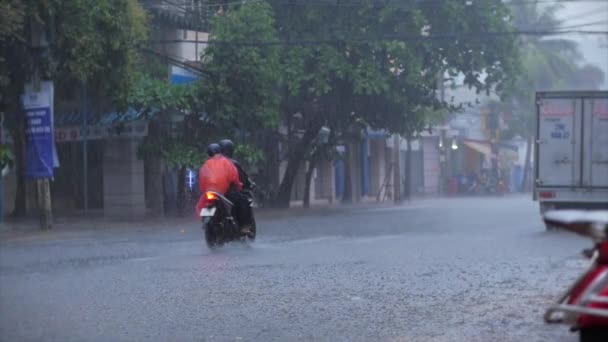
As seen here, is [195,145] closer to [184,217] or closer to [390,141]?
[184,217]

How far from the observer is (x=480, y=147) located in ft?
229

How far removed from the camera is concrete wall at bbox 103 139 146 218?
2962 centimetres

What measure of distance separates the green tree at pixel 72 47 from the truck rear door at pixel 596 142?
10.5 meters

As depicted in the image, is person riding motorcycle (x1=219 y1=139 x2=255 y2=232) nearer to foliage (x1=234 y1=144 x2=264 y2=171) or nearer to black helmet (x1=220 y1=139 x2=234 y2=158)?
black helmet (x1=220 y1=139 x2=234 y2=158)

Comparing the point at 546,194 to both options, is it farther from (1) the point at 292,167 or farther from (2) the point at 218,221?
(1) the point at 292,167

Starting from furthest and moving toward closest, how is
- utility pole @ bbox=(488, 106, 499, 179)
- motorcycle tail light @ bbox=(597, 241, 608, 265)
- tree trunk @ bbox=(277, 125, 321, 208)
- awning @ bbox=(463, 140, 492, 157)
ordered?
utility pole @ bbox=(488, 106, 499, 179), awning @ bbox=(463, 140, 492, 157), tree trunk @ bbox=(277, 125, 321, 208), motorcycle tail light @ bbox=(597, 241, 608, 265)

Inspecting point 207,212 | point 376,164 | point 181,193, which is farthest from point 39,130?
point 376,164

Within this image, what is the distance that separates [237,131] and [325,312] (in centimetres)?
2072

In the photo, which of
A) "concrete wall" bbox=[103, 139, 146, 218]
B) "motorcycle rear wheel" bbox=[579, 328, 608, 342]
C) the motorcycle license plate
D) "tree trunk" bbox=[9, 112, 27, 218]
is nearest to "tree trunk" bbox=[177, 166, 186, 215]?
"concrete wall" bbox=[103, 139, 146, 218]

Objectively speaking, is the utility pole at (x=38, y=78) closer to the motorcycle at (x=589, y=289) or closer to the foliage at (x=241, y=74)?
the foliage at (x=241, y=74)

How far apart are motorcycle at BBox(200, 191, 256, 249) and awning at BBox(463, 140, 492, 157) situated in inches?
2152

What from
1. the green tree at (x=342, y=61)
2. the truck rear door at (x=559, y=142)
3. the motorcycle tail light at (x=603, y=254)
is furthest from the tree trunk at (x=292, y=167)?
the motorcycle tail light at (x=603, y=254)

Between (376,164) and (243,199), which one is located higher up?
(243,199)

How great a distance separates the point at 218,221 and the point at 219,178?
0.63m
